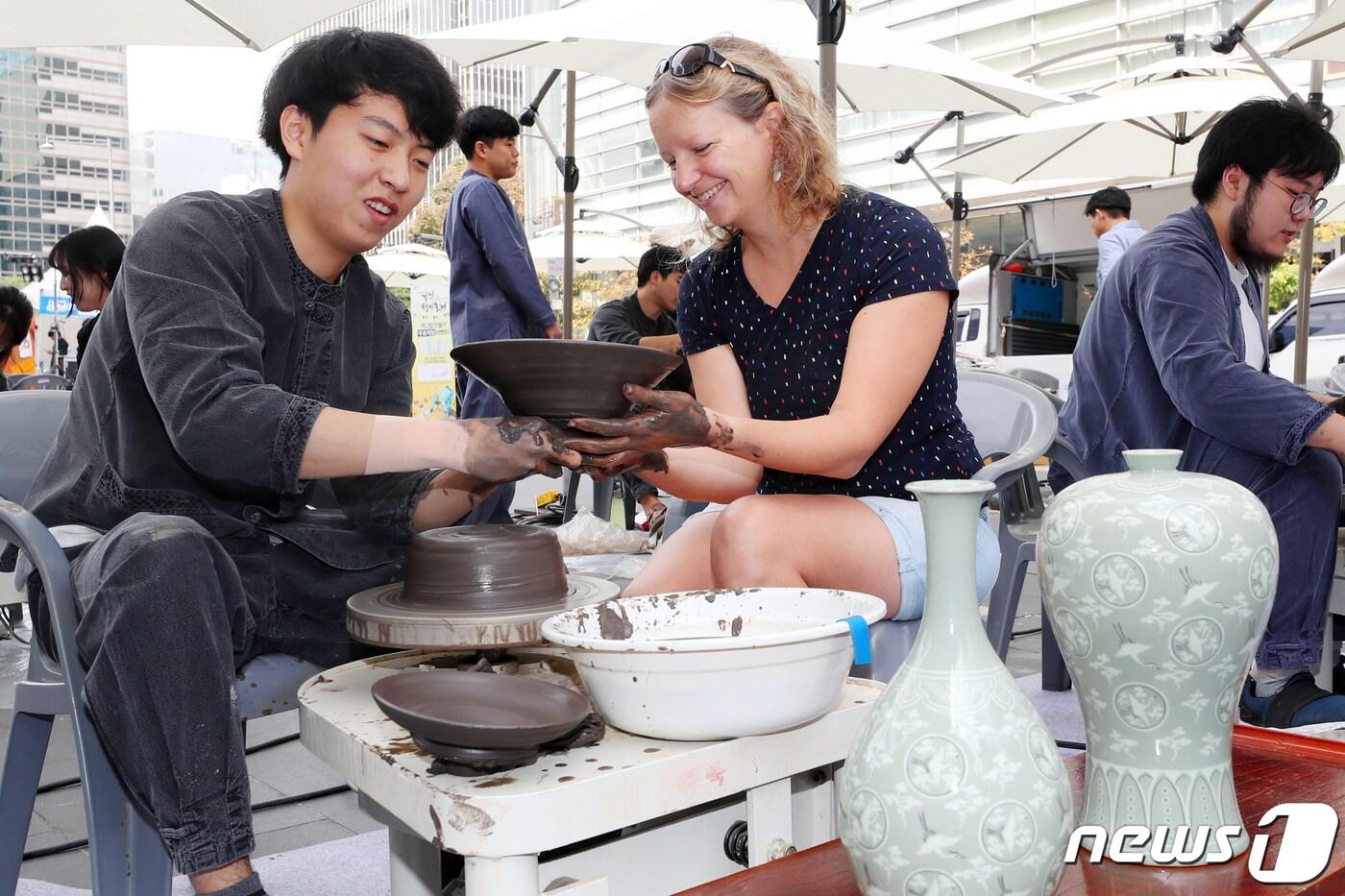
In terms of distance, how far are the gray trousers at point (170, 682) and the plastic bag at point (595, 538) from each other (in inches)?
106

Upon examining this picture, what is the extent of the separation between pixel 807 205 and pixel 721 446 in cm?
52

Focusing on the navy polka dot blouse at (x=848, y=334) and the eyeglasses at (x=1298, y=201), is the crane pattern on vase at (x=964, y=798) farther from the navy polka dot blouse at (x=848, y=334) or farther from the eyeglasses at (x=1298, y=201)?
the eyeglasses at (x=1298, y=201)

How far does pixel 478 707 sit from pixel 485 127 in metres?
3.68

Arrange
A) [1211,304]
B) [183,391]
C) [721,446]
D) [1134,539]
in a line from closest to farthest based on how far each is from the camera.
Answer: [1134,539] → [183,391] → [721,446] → [1211,304]

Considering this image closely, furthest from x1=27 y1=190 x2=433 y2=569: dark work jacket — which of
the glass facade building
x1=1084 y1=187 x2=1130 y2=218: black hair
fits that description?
the glass facade building

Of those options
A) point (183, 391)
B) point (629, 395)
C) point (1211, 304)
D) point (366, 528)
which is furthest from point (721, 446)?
point (1211, 304)

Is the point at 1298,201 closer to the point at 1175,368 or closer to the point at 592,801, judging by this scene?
the point at 1175,368

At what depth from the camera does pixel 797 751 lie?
1.18 m

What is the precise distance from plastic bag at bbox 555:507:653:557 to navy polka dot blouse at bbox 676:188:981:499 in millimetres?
2153

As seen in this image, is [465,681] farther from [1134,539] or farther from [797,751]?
[1134,539]

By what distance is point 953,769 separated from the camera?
839mm

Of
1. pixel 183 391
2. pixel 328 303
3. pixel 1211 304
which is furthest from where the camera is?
pixel 1211 304

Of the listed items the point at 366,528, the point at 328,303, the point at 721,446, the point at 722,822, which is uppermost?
the point at 328,303

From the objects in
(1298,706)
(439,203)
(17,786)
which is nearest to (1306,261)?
(1298,706)
